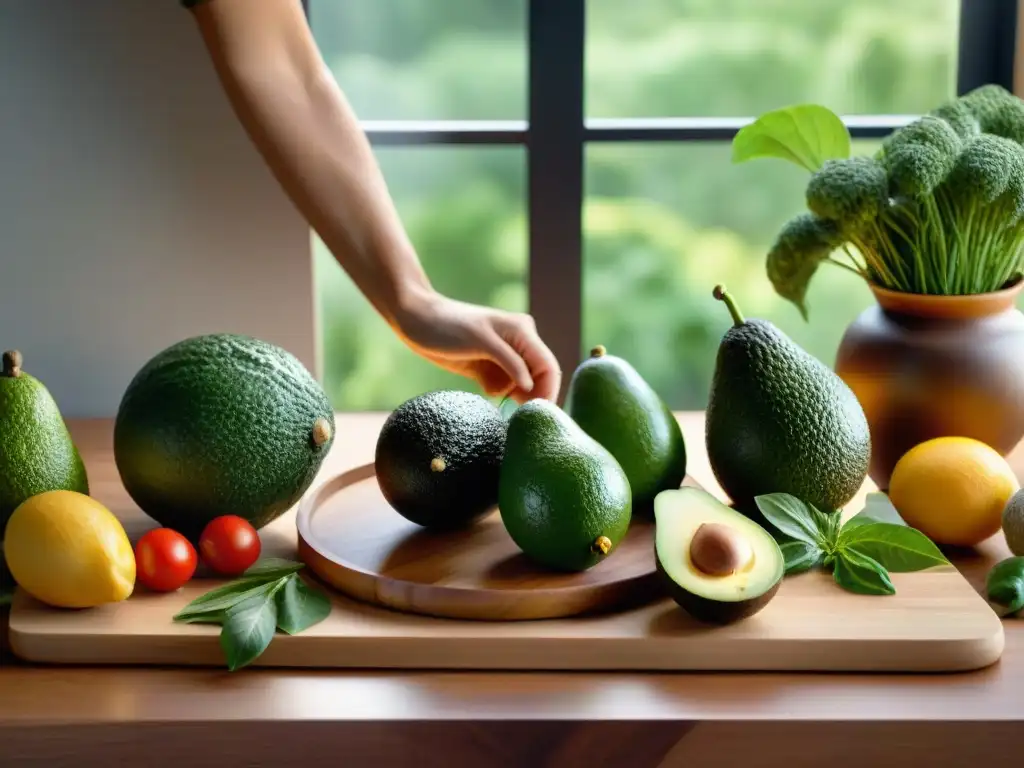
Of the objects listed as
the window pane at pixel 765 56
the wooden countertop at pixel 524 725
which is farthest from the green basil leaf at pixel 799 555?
the window pane at pixel 765 56

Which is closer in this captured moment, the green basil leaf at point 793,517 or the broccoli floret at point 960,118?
the green basil leaf at point 793,517

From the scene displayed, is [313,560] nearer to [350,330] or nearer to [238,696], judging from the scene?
A: [238,696]

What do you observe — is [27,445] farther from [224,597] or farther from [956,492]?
[956,492]

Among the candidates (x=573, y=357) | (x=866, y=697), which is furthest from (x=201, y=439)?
(x=573, y=357)

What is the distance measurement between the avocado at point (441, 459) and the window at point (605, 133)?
769mm

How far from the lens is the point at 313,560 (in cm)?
95

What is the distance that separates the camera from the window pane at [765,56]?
1.74 meters

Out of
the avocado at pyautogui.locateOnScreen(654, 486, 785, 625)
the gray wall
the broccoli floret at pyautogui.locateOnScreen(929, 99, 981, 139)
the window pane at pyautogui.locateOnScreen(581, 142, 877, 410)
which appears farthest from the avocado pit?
the window pane at pyautogui.locateOnScreen(581, 142, 877, 410)

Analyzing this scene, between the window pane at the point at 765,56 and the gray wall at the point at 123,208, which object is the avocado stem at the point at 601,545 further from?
the window pane at the point at 765,56

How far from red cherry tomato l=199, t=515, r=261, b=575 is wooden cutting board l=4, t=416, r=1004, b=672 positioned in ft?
0.18

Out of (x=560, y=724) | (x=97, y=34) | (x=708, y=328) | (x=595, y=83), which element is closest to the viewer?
(x=560, y=724)

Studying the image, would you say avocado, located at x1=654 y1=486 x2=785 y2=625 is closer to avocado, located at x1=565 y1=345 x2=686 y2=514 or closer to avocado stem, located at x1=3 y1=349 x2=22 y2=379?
avocado, located at x1=565 y1=345 x2=686 y2=514

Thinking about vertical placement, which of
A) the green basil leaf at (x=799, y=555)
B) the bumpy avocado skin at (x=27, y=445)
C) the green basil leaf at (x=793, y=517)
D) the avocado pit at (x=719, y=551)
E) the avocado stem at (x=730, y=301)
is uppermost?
the avocado stem at (x=730, y=301)

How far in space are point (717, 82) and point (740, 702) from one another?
117 centimetres
